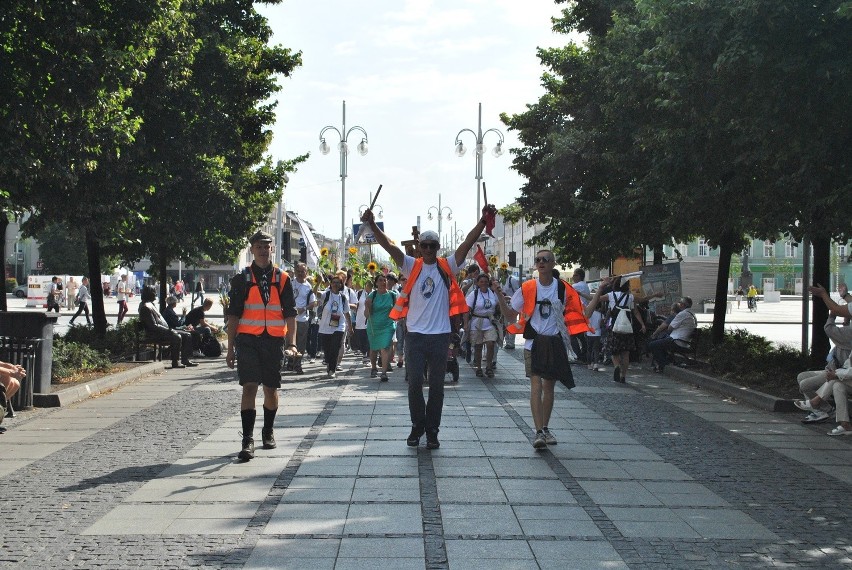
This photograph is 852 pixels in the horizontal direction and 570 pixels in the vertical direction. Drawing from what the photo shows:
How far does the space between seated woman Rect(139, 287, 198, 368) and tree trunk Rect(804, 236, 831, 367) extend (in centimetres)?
1070

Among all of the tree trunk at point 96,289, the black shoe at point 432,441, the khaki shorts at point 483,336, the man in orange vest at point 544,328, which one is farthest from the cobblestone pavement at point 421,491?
the tree trunk at point 96,289

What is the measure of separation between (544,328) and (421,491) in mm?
2631

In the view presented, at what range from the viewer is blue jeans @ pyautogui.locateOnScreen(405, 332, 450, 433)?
898 cm

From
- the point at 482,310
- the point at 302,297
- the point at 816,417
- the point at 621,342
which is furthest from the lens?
the point at 302,297

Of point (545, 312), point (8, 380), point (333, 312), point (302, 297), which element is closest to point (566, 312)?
point (545, 312)

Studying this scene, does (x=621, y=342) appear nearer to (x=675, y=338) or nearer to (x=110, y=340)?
(x=675, y=338)

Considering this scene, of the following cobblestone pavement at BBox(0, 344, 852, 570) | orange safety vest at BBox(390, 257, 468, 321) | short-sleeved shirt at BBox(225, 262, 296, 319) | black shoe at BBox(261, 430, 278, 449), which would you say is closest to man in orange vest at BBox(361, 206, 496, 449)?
orange safety vest at BBox(390, 257, 468, 321)

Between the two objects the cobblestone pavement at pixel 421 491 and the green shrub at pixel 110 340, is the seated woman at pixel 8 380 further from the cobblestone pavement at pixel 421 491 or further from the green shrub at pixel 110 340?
the green shrub at pixel 110 340

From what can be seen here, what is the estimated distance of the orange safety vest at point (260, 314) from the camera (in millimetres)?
8633

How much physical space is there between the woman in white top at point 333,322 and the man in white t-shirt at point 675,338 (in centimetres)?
582

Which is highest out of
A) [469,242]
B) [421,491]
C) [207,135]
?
[207,135]

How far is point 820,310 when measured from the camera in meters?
16.2

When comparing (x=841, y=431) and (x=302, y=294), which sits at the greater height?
(x=302, y=294)

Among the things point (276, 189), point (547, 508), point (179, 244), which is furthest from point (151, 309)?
point (547, 508)
